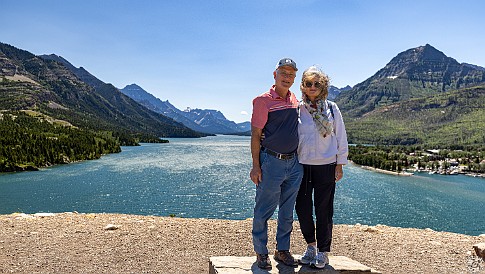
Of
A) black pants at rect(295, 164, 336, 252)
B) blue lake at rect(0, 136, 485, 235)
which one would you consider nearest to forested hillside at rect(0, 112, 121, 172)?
blue lake at rect(0, 136, 485, 235)

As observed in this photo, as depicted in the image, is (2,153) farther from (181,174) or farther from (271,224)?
(271,224)

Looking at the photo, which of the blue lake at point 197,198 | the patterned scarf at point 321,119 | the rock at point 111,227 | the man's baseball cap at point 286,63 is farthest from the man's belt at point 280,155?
the blue lake at point 197,198

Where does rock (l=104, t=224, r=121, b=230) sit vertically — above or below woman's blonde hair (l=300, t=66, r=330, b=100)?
below

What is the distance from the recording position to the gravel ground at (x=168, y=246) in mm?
8109

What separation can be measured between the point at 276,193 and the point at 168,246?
458 centimetres

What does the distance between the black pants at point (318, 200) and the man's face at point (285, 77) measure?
1505 mm

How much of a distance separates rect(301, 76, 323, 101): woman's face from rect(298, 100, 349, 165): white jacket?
0.24m

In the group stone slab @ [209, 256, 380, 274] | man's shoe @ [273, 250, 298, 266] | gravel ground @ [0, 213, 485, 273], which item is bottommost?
gravel ground @ [0, 213, 485, 273]

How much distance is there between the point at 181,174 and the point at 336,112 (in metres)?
56.7

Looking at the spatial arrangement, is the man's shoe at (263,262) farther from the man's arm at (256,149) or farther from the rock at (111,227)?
the rock at (111,227)

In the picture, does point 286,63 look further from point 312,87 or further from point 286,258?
point 286,258

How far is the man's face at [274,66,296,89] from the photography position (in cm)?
598

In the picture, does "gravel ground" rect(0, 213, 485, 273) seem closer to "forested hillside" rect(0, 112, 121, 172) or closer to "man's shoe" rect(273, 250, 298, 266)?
"man's shoe" rect(273, 250, 298, 266)

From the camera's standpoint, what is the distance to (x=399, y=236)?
1142cm
